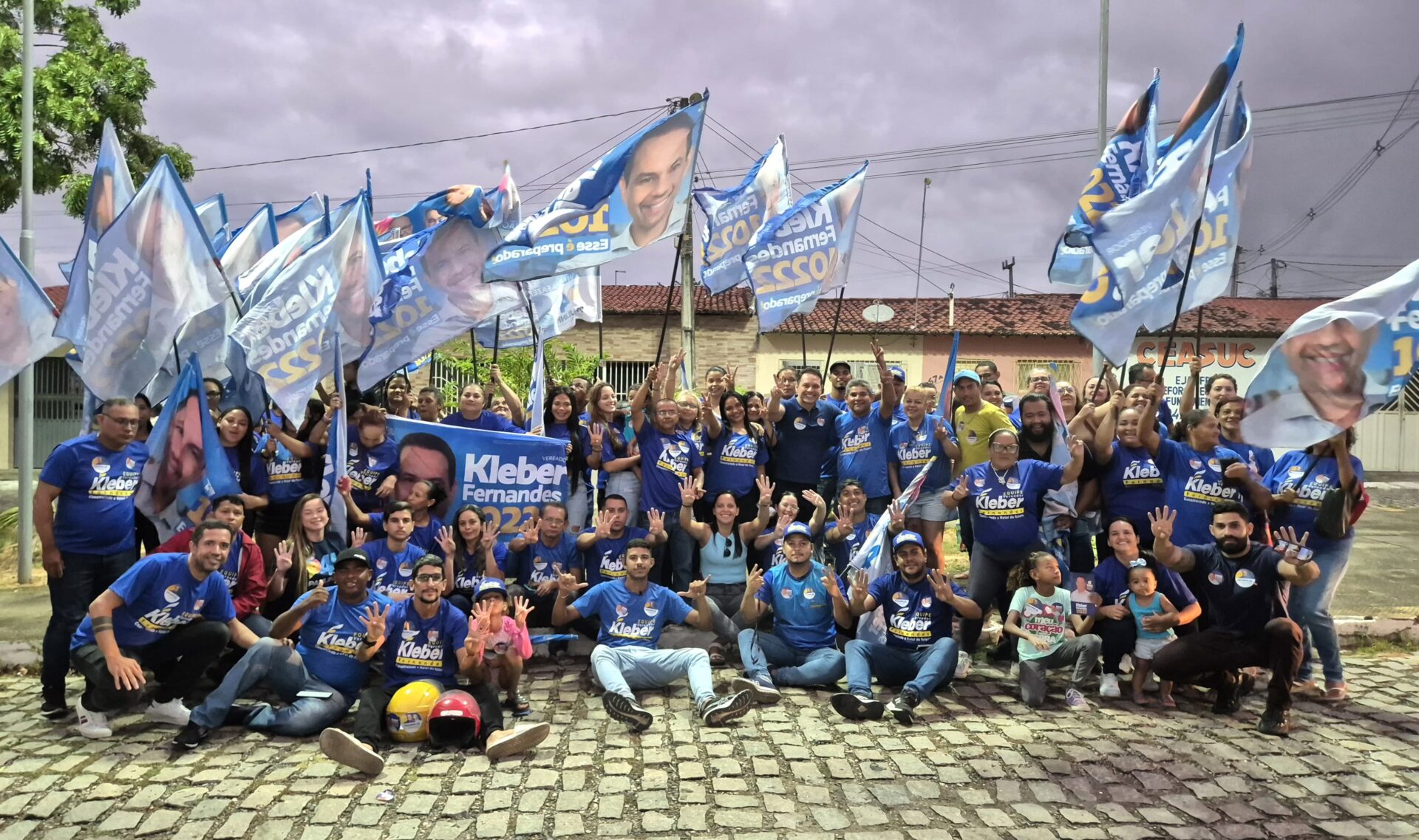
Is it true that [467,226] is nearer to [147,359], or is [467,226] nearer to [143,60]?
[147,359]

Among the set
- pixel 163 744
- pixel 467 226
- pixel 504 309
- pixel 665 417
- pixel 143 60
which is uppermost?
pixel 143 60

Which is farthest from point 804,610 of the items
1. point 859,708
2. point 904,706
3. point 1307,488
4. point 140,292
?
point 140,292

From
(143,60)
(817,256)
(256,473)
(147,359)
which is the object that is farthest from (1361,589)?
(143,60)

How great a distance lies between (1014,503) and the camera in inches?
259

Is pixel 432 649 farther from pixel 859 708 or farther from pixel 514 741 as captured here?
pixel 859 708

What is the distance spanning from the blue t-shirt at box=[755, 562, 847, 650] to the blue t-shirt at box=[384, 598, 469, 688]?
2.05 m

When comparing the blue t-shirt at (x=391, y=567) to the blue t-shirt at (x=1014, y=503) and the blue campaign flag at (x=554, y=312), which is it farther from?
the blue campaign flag at (x=554, y=312)

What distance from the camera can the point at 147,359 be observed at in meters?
6.91

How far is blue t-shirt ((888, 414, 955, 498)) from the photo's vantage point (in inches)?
292

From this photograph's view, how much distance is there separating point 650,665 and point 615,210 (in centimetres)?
410

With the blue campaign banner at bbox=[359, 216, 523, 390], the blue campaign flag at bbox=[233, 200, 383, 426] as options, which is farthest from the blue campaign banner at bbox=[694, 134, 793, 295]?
the blue campaign flag at bbox=[233, 200, 383, 426]

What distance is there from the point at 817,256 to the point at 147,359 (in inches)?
226

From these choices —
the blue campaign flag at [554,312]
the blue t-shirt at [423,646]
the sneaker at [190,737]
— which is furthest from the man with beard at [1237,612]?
the blue campaign flag at [554,312]

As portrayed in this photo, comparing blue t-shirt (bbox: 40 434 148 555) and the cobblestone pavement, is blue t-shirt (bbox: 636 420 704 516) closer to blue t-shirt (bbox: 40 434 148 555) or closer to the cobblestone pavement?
the cobblestone pavement
